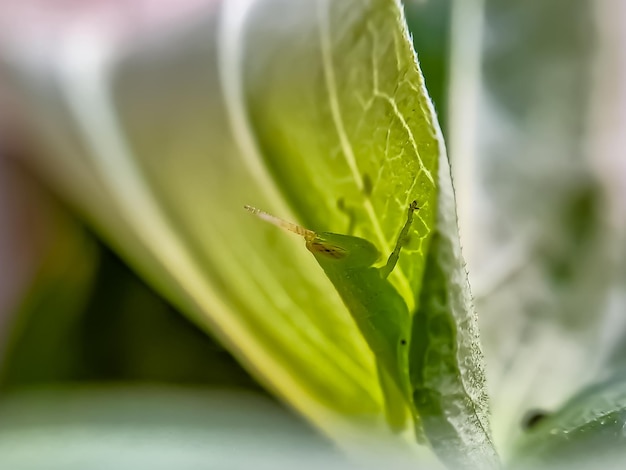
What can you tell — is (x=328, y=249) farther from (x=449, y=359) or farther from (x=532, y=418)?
(x=532, y=418)

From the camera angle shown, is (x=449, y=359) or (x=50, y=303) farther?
(x=50, y=303)

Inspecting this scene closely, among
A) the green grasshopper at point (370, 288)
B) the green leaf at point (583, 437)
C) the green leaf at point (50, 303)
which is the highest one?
the green leaf at point (50, 303)

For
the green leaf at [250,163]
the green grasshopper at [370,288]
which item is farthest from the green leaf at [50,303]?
the green grasshopper at [370,288]

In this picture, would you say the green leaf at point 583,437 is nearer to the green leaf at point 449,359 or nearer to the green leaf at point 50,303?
the green leaf at point 449,359

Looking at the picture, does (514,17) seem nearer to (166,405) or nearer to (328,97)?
(328,97)

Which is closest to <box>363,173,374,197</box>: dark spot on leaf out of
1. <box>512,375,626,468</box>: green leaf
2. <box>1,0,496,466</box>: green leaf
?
<box>1,0,496,466</box>: green leaf

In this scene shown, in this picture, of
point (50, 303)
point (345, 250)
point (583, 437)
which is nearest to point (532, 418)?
point (583, 437)

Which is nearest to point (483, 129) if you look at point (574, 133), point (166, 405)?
point (574, 133)
